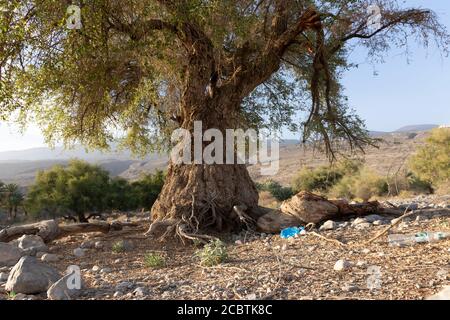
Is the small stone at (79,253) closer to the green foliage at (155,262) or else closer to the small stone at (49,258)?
the small stone at (49,258)

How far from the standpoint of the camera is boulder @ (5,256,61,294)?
4.93 meters

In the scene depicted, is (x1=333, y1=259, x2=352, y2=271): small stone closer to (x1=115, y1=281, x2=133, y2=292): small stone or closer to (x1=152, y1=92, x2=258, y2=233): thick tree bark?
(x1=115, y1=281, x2=133, y2=292): small stone

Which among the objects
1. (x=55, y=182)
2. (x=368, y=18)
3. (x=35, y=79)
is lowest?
(x=55, y=182)

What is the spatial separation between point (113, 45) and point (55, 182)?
698 inches

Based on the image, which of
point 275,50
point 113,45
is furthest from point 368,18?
point 113,45

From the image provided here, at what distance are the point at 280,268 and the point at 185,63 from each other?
5602 mm

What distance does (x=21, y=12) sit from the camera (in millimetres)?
6688

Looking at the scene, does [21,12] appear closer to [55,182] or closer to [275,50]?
[275,50]

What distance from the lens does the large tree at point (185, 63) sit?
7.02 metres

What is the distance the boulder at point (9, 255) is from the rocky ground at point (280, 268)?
34 cm

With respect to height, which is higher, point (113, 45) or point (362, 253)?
point (113, 45)

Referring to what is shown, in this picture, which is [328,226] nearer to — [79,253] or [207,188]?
[207,188]

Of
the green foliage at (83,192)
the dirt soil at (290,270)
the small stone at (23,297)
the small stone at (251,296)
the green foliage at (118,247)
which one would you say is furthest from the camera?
the green foliage at (83,192)

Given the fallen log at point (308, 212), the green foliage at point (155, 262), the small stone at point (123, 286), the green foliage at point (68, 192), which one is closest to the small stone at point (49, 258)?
the green foliage at point (155, 262)
